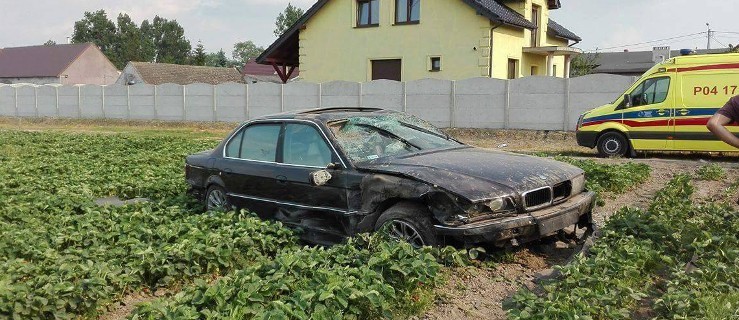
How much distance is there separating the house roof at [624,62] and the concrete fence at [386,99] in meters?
A: 41.4

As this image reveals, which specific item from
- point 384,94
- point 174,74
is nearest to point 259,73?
point 174,74

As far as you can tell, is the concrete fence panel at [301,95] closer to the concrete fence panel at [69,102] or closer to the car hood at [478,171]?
the concrete fence panel at [69,102]

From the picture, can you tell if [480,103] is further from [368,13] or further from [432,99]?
[368,13]

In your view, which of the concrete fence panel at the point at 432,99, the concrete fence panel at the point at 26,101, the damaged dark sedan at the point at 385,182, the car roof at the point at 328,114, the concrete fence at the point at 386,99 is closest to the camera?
the damaged dark sedan at the point at 385,182

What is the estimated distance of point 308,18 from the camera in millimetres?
29062

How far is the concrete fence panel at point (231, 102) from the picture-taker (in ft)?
94.1

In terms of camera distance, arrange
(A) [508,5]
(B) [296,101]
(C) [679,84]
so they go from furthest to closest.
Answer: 1. (A) [508,5]
2. (B) [296,101]
3. (C) [679,84]

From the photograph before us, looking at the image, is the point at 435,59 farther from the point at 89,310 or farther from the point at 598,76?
the point at 89,310

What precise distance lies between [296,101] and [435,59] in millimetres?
6023

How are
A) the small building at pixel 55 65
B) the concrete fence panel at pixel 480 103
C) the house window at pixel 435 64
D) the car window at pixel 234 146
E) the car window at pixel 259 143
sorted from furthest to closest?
the small building at pixel 55 65, the house window at pixel 435 64, the concrete fence panel at pixel 480 103, the car window at pixel 234 146, the car window at pixel 259 143

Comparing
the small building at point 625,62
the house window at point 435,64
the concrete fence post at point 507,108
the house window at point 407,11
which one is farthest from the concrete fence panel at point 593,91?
the small building at point 625,62

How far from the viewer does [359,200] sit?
6.15 meters

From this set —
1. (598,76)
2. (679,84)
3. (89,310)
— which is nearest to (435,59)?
(598,76)

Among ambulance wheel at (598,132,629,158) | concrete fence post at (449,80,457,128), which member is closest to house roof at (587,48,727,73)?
concrete fence post at (449,80,457,128)
